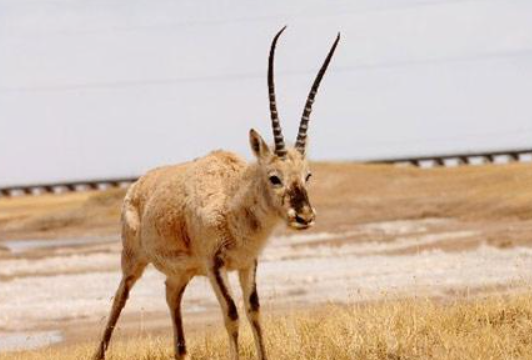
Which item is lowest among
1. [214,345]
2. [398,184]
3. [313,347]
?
[398,184]

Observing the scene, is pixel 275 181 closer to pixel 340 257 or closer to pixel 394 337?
pixel 394 337

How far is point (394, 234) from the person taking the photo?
37.0 metres

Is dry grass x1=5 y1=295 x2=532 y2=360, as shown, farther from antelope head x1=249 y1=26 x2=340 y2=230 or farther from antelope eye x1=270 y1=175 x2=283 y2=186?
antelope eye x1=270 y1=175 x2=283 y2=186

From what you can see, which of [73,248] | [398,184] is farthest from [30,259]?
[398,184]

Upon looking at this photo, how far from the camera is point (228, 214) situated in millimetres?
11367

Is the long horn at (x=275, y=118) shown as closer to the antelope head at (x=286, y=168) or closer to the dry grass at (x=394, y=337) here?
the antelope head at (x=286, y=168)

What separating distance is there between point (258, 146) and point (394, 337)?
6.49 ft

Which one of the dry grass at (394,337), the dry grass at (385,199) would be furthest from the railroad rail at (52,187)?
the dry grass at (394,337)

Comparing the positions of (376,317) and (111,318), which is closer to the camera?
(376,317)

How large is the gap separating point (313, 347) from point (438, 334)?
42.6 inches

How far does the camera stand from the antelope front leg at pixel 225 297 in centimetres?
1120

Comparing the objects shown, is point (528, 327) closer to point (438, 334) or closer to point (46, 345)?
point (438, 334)

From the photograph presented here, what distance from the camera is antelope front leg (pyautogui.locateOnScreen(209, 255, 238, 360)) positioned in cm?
1120

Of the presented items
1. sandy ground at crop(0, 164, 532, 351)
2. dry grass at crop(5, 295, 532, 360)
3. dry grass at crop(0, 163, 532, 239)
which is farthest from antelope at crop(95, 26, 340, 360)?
dry grass at crop(0, 163, 532, 239)
